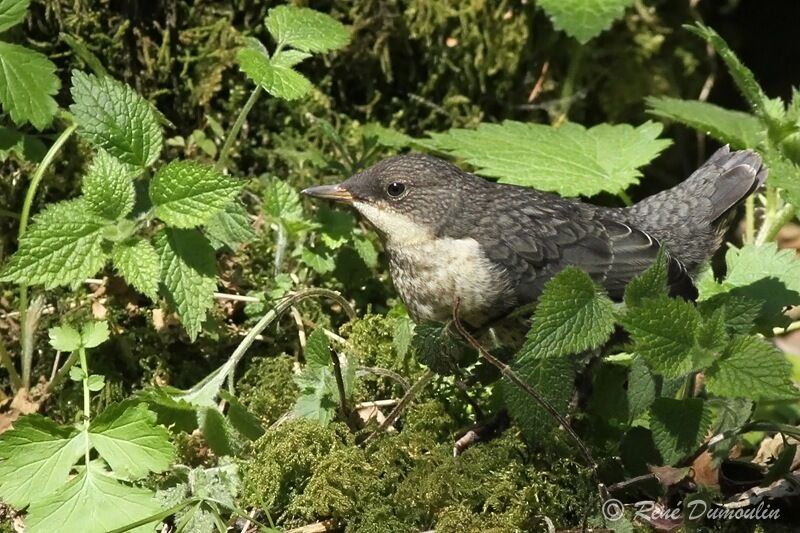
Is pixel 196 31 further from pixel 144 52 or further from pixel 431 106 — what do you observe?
pixel 431 106

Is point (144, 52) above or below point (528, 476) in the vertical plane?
above

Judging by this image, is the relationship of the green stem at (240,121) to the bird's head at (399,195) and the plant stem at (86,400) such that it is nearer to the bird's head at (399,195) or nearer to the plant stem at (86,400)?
the bird's head at (399,195)

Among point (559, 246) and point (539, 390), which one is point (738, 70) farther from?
point (539, 390)

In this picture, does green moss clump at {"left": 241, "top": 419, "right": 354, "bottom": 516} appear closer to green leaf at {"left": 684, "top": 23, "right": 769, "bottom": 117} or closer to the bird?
the bird

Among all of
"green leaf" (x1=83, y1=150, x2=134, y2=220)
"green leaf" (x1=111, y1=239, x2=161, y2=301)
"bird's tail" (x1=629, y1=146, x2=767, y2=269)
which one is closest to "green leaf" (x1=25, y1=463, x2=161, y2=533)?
"green leaf" (x1=111, y1=239, x2=161, y2=301)

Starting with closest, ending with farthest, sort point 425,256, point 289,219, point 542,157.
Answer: point 425,256, point 289,219, point 542,157

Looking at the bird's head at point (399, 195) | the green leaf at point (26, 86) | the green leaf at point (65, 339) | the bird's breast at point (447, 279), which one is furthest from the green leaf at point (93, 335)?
the bird's breast at point (447, 279)

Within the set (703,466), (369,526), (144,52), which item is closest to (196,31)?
(144,52)
